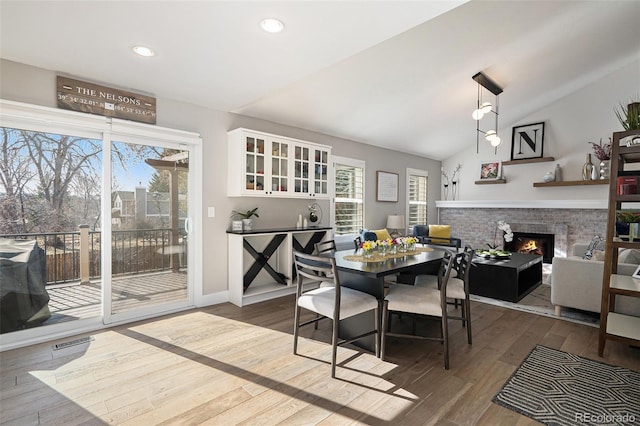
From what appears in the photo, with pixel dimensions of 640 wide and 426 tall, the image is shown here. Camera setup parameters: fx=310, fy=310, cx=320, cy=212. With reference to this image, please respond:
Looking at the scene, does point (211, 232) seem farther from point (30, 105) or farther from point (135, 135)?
point (30, 105)

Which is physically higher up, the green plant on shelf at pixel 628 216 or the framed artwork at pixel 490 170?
the framed artwork at pixel 490 170

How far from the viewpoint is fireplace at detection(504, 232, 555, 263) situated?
6.44 metres

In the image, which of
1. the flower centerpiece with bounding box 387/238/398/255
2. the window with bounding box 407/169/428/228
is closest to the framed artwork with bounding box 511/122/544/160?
the window with bounding box 407/169/428/228

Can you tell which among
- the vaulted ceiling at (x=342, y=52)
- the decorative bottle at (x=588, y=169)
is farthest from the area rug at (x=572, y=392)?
the decorative bottle at (x=588, y=169)

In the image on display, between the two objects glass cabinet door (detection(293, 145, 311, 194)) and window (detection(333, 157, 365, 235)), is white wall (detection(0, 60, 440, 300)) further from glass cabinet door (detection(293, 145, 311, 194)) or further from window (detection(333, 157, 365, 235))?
glass cabinet door (detection(293, 145, 311, 194))

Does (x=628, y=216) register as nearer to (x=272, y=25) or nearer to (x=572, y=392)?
(x=572, y=392)

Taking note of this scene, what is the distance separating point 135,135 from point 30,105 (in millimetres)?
835

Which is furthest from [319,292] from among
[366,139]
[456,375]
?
[366,139]

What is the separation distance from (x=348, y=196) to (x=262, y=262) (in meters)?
2.21

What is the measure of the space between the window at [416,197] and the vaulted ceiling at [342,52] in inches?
46.4

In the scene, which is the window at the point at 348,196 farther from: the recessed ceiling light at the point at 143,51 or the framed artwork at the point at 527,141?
the framed artwork at the point at 527,141

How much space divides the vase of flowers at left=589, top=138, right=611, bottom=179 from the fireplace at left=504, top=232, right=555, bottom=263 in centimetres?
143

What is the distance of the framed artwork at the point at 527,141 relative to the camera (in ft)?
21.6

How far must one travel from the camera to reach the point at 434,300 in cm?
246
